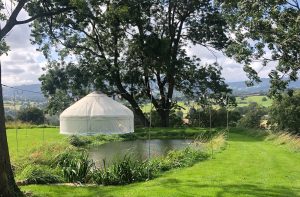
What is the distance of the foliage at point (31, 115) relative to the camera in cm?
4216

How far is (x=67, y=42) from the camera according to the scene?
28.6 meters

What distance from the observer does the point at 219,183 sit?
8656 millimetres

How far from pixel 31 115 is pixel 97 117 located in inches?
1078

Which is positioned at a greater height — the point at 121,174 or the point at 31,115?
the point at 31,115

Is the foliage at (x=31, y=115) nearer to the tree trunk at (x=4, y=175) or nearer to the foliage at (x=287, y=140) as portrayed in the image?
the foliage at (x=287, y=140)

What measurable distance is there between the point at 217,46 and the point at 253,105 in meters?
20.3

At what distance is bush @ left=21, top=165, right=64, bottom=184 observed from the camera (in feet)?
29.7

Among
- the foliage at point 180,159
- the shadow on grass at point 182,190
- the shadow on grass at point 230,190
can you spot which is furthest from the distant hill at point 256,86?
the shadow on grass at point 182,190

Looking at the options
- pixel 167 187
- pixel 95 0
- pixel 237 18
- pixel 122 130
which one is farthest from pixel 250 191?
pixel 237 18

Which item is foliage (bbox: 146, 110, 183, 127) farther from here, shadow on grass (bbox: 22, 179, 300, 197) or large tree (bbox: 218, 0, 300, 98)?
shadow on grass (bbox: 22, 179, 300, 197)

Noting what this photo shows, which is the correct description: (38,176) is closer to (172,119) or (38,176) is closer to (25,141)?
(25,141)

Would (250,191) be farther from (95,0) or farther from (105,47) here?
(105,47)

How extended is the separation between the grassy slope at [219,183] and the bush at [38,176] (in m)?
Result: 0.48

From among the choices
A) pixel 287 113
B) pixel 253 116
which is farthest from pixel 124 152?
pixel 253 116
